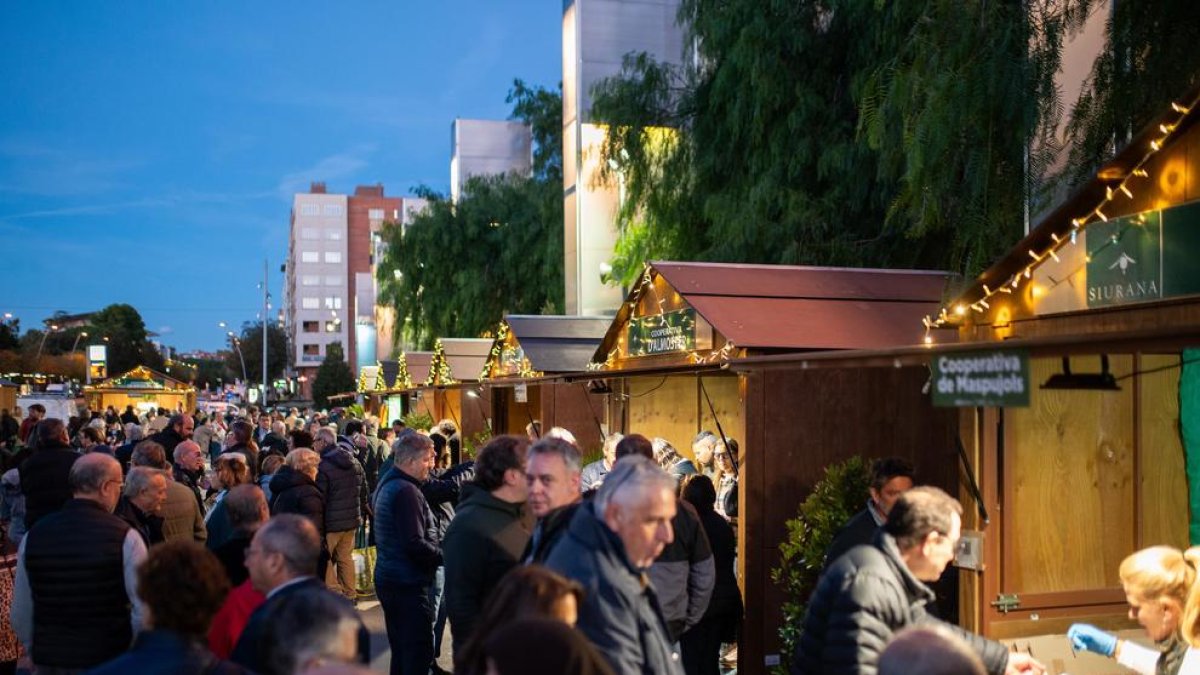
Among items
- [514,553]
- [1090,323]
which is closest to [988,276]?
[1090,323]

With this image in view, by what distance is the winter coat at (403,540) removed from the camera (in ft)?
23.0

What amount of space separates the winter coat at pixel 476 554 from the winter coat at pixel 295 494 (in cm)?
407

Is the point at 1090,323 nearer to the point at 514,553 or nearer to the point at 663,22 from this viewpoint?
the point at 514,553

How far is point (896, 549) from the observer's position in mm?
4258

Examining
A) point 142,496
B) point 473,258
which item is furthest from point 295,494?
point 473,258

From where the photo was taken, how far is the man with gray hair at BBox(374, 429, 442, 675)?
7000 millimetres

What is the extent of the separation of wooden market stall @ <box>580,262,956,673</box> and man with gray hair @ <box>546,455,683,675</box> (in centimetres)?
439

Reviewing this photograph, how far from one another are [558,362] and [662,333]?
211 inches

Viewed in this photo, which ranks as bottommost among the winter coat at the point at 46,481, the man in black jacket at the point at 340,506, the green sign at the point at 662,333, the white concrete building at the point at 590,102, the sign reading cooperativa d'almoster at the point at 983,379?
the man in black jacket at the point at 340,506

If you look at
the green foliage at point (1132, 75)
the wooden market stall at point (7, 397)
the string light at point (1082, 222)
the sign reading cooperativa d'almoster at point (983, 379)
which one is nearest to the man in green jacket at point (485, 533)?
the sign reading cooperativa d'almoster at point (983, 379)

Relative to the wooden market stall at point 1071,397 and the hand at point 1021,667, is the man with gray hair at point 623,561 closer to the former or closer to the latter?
the hand at point 1021,667

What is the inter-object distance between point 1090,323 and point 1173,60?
243cm

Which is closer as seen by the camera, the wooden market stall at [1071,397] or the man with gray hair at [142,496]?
the wooden market stall at [1071,397]

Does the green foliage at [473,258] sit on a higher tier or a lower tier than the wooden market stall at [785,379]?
higher
